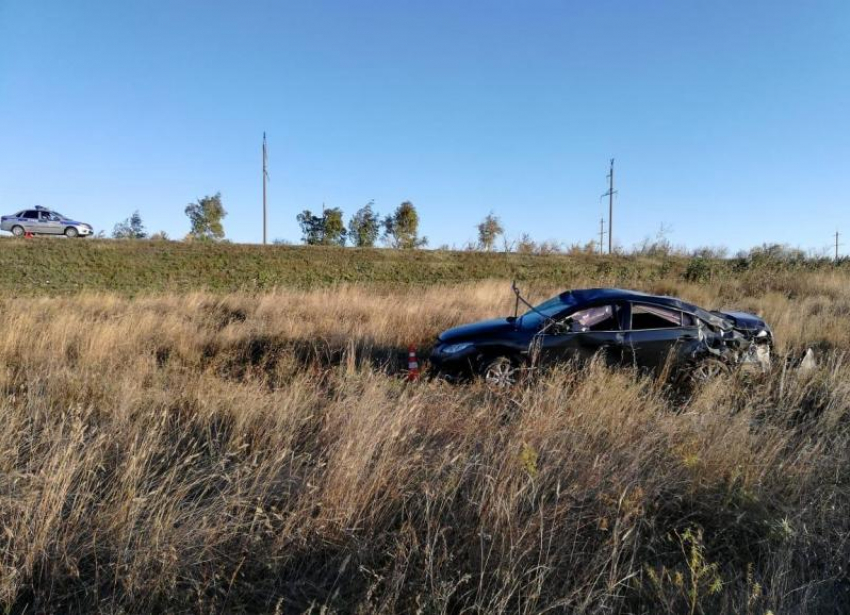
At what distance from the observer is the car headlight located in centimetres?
619

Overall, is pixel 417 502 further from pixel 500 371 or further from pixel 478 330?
pixel 478 330

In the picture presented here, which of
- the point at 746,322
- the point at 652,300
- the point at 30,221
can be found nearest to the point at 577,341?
the point at 652,300

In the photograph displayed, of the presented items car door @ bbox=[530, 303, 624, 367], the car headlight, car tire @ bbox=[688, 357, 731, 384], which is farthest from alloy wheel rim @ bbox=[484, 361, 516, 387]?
car tire @ bbox=[688, 357, 731, 384]

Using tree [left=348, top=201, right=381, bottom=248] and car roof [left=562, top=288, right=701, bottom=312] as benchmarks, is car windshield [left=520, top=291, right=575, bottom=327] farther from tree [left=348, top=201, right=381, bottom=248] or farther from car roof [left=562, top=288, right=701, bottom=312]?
tree [left=348, top=201, right=381, bottom=248]

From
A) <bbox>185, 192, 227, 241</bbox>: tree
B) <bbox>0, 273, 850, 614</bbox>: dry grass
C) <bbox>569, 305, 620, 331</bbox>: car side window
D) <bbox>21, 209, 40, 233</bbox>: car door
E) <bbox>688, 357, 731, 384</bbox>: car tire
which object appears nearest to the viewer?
<bbox>0, 273, 850, 614</bbox>: dry grass

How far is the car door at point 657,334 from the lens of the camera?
586 centimetres

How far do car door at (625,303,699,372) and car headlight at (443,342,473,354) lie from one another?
204 centimetres

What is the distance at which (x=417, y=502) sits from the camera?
260 centimetres

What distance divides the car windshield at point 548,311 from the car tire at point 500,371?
2.27 ft

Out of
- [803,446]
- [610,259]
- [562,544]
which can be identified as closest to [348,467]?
[562,544]

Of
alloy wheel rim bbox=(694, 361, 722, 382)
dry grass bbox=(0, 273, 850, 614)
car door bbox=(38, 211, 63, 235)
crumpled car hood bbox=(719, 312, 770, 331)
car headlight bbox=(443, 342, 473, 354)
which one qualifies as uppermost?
car door bbox=(38, 211, 63, 235)

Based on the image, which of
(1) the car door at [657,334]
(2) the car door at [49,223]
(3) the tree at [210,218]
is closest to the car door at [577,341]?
(1) the car door at [657,334]

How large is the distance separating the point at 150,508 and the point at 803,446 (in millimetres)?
4319

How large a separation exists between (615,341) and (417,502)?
4.19 m
